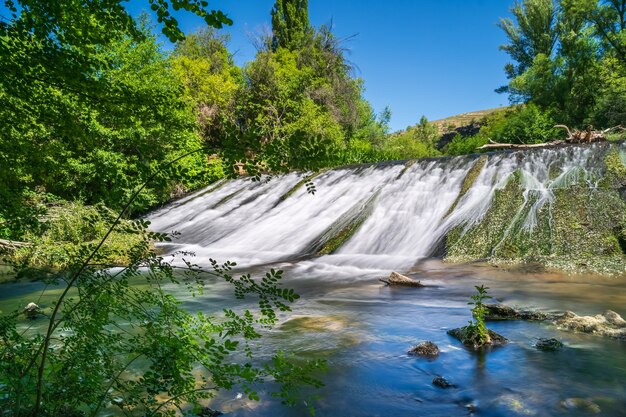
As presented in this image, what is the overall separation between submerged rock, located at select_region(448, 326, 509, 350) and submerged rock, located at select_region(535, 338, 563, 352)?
347 mm

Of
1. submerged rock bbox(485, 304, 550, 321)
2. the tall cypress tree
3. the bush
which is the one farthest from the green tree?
submerged rock bbox(485, 304, 550, 321)

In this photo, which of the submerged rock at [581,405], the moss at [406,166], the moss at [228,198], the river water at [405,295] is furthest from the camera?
the moss at [228,198]

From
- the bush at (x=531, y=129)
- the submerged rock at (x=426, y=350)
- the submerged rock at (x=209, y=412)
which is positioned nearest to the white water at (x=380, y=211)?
the submerged rock at (x=426, y=350)

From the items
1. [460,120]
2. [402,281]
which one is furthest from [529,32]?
[402,281]

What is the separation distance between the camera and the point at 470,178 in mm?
13930

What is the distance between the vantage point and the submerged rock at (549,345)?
489cm

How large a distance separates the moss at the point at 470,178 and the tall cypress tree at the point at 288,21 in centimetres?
2210

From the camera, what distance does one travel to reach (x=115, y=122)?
3078mm

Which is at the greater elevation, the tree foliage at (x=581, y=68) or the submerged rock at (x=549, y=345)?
the tree foliage at (x=581, y=68)

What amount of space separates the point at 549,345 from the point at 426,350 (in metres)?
1.40

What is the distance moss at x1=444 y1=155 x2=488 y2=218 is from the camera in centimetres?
1291

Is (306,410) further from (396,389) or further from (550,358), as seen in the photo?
Result: (550,358)

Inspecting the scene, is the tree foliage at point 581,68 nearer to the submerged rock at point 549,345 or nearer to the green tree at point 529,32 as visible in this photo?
the green tree at point 529,32

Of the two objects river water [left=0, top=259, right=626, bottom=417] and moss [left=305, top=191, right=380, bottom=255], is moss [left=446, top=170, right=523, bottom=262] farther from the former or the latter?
moss [left=305, top=191, right=380, bottom=255]
